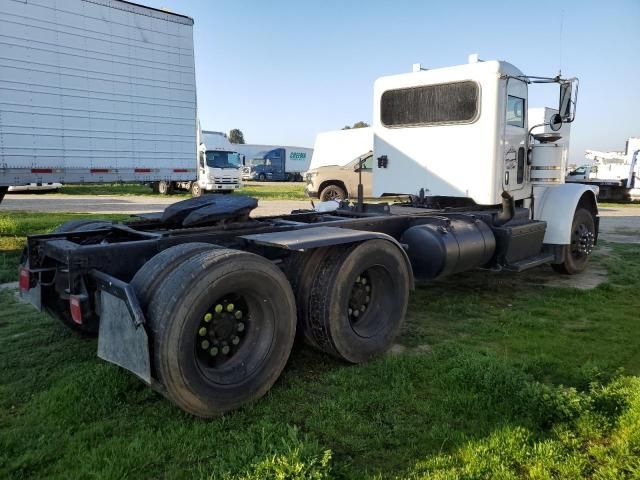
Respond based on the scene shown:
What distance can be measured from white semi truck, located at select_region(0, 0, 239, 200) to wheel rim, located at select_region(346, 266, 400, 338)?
7201 millimetres

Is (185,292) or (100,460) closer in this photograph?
(100,460)

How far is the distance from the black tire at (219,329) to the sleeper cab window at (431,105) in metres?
4.18

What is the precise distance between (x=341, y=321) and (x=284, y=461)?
4.90ft

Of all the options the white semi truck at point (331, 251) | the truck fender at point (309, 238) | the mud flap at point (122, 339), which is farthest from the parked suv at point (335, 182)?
the mud flap at point (122, 339)

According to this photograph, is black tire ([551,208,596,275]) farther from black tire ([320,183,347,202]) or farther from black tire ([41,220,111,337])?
black tire ([320,183,347,202])

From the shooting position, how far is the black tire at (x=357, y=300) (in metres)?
4.05

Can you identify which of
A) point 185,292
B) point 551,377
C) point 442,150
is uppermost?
point 442,150

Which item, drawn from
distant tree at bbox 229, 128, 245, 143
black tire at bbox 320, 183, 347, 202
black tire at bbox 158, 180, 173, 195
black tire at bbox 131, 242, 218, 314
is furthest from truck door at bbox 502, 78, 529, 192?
distant tree at bbox 229, 128, 245, 143

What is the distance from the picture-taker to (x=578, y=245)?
777cm

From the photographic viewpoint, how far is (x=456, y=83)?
679cm

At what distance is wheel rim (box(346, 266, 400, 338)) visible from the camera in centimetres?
448

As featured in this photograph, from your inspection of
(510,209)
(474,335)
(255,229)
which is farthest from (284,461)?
(510,209)

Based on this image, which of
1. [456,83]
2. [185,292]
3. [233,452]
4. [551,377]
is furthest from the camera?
[456,83]

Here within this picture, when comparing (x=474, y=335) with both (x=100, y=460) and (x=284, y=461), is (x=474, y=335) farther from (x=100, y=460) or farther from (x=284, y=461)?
(x=100, y=460)
